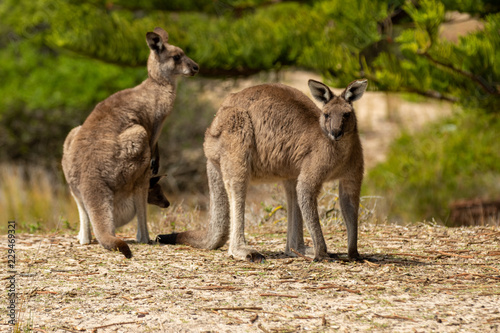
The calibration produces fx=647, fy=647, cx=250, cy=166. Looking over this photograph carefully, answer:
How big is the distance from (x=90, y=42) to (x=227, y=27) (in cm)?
211

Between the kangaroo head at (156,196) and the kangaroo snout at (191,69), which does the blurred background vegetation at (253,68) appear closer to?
the kangaroo head at (156,196)

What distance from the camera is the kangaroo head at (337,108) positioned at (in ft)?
14.8

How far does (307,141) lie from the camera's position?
4.73 metres

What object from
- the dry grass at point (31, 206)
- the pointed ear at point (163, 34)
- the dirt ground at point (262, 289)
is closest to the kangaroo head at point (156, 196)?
the dirt ground at point (262, 289)

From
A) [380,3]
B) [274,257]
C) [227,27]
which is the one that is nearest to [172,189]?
[227,27]

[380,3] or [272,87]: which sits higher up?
[380,3]

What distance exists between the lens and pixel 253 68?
979 cm

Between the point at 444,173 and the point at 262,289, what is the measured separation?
933 cm

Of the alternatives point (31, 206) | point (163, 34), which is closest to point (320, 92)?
point (163, 34)

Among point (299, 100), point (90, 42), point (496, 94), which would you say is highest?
point (90, 42)

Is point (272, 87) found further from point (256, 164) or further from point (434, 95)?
point (434, 95)

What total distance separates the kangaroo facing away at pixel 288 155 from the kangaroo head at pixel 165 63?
4.52ft

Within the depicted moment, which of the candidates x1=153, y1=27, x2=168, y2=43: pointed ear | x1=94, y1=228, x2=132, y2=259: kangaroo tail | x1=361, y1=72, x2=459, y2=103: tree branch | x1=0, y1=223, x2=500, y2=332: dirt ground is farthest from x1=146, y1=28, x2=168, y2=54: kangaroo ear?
x1=361, y1=72, x2=459, y2=103: tree branch

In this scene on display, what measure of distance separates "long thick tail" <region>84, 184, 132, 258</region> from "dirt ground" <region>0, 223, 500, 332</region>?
15 centimetres
